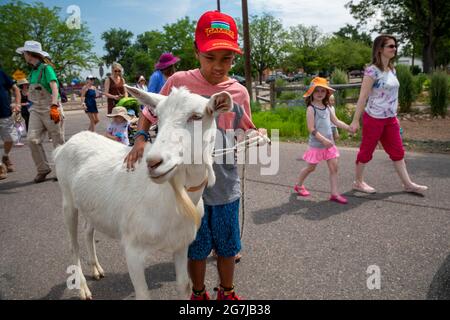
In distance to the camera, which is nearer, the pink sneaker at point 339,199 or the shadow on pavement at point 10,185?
the pink sneaker at point 339,199

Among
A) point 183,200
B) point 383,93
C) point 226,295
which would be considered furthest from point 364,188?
point 183,200

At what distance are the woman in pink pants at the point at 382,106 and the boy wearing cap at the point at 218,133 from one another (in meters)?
2.76

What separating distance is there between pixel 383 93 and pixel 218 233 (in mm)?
3459

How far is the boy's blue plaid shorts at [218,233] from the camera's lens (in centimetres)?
222

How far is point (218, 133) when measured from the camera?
2115 millimetres

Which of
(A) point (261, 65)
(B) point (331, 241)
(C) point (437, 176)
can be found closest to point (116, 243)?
(B) point (331, 241)

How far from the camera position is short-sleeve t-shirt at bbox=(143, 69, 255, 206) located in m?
2.09

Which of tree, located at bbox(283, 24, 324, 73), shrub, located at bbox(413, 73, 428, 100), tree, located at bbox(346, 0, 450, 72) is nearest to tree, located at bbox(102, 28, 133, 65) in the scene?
tree, located at bbox(283, 24, 324, 73)

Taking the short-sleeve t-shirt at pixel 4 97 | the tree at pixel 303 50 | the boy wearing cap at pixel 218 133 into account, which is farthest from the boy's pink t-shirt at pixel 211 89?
the tree at pixel 303 50

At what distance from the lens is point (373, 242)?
3.34 m

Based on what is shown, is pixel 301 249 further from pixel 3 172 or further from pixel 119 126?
pixel 3 172

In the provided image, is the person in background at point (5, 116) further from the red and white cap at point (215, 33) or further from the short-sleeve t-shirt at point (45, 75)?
the red and white cap at point (215, 33)

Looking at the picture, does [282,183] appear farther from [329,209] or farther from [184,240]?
[184,240]

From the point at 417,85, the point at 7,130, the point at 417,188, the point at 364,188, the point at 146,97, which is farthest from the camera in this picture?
the point at 417,85
